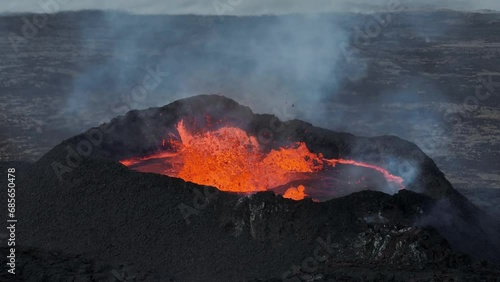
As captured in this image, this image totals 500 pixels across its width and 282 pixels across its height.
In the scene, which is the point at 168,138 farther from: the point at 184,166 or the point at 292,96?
the point at 292,96

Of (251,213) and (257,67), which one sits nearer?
(251,213)

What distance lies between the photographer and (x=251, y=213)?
532 inches

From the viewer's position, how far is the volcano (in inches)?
484

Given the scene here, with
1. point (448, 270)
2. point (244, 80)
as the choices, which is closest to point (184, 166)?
point (448, 270)

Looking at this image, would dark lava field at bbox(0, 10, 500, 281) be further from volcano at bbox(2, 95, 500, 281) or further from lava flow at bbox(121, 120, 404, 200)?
lava flow at bbox(121, 120, 404, 200)

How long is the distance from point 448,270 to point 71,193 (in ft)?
28.3

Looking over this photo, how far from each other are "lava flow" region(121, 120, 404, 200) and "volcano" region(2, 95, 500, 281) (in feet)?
0.14

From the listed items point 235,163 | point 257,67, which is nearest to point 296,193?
point 235,163

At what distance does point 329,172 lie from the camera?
17.2 meters

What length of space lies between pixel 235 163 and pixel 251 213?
3.06m

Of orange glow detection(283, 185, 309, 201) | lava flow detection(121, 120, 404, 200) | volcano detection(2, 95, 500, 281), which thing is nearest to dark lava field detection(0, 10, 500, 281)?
volcano detection(2, 95, 500, 281)

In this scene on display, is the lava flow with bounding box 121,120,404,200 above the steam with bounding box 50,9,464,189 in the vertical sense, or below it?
below

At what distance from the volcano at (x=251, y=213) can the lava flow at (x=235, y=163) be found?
4 centimetres

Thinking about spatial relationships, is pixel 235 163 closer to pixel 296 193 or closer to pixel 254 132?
pixel 296 193
